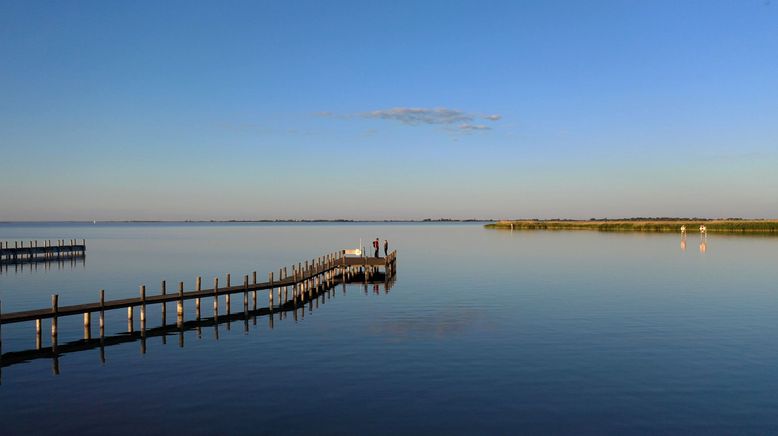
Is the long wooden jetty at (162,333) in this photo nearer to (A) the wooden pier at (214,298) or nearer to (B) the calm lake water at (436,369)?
(A) the wooden pier at (214,298)

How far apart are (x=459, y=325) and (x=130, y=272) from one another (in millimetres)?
42283

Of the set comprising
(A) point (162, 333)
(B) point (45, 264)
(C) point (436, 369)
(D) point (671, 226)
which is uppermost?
(D) point (671, 226)

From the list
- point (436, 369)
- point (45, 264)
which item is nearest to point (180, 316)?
point (436, 369)

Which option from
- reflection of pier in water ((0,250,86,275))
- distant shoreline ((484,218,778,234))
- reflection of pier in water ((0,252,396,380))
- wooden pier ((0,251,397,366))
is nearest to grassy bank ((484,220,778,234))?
distant shoreline ((484,218,778,234))

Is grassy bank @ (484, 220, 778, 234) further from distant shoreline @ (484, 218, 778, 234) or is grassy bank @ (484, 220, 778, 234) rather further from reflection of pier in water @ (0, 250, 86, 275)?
reflection of pier in water @ (0, 250, 86, 275)

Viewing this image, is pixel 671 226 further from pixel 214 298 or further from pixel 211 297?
pixel 214 298

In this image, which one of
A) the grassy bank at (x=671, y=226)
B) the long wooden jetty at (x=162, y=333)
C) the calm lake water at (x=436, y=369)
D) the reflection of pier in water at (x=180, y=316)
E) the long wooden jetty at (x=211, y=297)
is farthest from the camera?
the grassy bank at (x=671, y=226)

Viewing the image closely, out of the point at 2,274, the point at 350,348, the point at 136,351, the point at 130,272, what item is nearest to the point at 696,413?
the point at 350,348

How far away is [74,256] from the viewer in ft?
280

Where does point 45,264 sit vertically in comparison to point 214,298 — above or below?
above

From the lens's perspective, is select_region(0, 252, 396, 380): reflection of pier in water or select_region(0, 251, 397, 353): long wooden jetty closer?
select_region(0, 252, 396, 380): reflection of pier in water

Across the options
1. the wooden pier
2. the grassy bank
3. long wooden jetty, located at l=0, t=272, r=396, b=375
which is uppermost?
the grassy bank

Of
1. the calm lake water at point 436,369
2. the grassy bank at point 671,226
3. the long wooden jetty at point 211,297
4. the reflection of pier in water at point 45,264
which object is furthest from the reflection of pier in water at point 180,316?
the grassy bank at point 671,226

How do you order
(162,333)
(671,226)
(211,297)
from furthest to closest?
(671,226) → (211,297) → (162,333)
